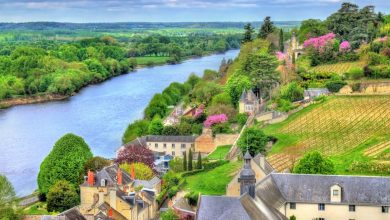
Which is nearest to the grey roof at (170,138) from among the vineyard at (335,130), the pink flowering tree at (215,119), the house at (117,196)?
the pink flowering tree at (215,119)

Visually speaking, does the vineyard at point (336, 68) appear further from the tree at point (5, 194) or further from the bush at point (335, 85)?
the tree at point (5, 194)

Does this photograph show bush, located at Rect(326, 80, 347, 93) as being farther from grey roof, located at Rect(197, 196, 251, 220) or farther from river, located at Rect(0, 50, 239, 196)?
grey roof, located at Rect(197, 196, 251, 220)

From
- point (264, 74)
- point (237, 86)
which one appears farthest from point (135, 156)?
point (264, 74)

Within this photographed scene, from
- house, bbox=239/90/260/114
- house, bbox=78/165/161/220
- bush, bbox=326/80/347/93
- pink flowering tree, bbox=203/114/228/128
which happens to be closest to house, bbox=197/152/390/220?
house, bbox=78/165/161/220

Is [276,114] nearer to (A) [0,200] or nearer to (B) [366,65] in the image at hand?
(B) [366,65]

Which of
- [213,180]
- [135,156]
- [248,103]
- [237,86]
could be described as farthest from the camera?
[237,86]

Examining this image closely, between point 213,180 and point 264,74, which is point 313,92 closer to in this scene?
point 264,74

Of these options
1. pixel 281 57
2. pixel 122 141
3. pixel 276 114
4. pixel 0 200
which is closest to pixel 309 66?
pixel 281 57
